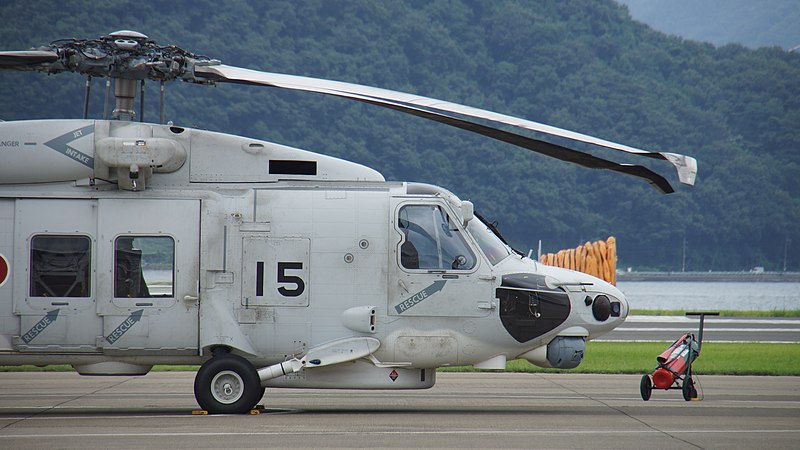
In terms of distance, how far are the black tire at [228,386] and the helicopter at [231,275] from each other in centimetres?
2

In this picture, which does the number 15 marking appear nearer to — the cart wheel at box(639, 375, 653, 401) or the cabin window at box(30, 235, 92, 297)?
the cabin window at box(30, 235, 92, 297)

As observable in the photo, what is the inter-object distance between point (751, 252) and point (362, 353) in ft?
356

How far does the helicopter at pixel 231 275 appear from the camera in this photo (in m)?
11.8

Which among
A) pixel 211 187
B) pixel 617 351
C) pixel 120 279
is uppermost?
pixel 211 187

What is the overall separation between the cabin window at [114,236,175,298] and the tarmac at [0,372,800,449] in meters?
1.39

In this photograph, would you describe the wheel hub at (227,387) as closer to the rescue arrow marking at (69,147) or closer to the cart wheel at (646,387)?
the rescue arrow marking at (69,147)

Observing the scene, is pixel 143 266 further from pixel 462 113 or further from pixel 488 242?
pixel 462 113

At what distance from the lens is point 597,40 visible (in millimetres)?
131625

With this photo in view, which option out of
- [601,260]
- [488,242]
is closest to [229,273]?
[488,242]

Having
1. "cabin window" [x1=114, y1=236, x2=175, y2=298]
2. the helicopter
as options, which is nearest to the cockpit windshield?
the helicopter

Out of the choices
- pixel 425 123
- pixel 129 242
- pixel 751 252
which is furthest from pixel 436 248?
pixel 751 252

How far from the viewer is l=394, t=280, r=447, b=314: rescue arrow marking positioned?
470 inches

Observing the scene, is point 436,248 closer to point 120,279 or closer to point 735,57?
point 120,279

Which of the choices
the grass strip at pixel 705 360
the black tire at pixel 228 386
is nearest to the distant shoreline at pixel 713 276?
the grass strip at pixel 705 360
